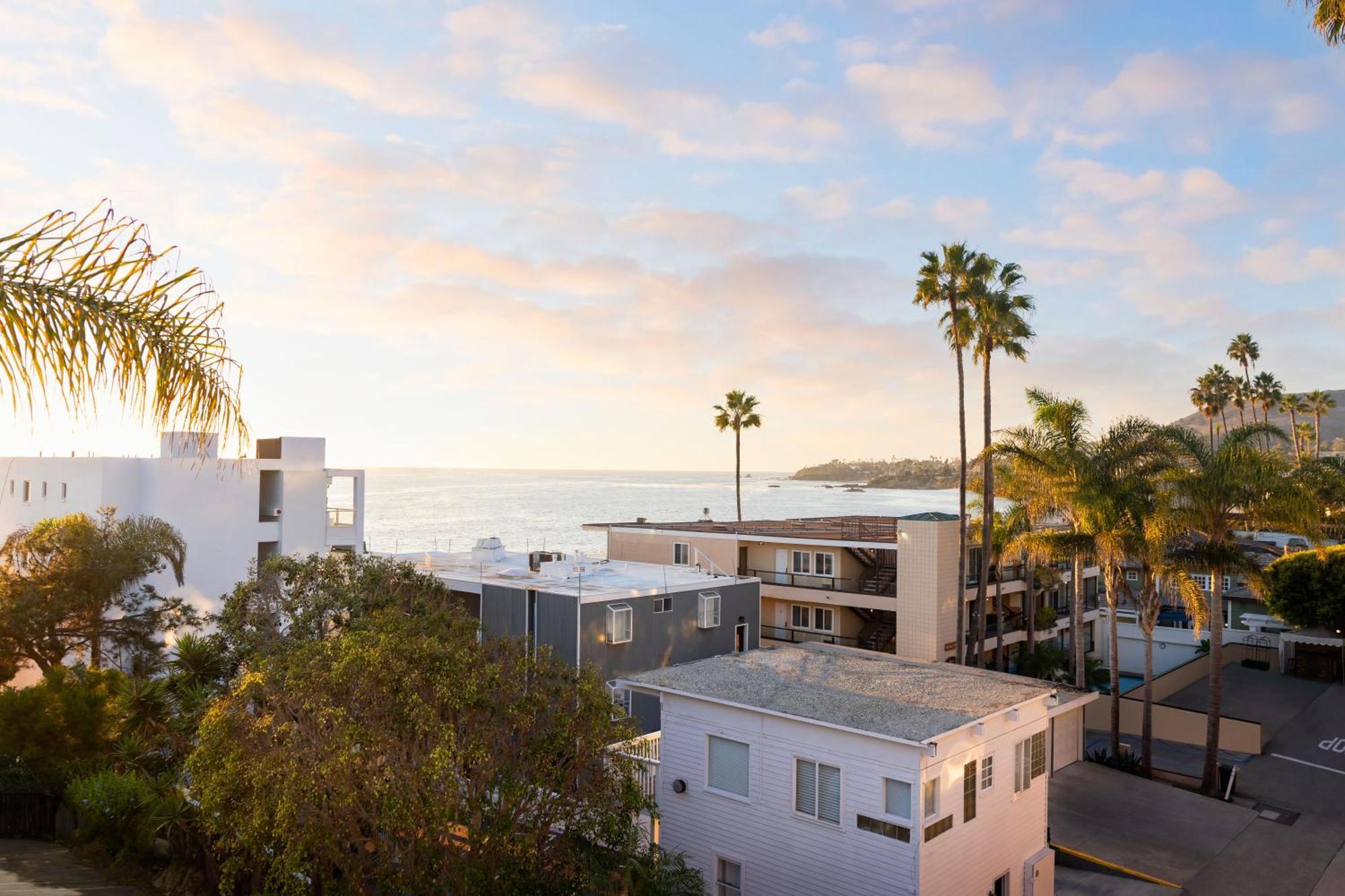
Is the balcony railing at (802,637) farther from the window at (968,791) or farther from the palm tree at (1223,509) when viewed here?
the window at (968,791)

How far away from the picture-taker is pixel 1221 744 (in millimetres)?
31953

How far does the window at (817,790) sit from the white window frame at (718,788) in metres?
1.06

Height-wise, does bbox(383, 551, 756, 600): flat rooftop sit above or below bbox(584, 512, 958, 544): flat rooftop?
below

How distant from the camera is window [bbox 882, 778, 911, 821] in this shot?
15680 millimetres

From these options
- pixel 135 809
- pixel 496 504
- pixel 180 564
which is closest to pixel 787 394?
pixel 180 564

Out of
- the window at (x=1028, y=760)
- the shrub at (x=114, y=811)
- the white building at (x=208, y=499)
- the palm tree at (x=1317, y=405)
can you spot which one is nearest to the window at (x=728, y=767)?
the window at (x=1028, y=760)

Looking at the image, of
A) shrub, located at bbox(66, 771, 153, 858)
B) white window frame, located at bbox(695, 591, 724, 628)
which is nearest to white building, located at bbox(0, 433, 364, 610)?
white window frame, located at bbox(695, 591, 724, 628)

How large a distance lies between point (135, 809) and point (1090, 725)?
106 ft

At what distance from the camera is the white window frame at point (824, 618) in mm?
40116

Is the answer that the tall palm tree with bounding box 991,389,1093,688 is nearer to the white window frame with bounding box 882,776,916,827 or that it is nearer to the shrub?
the white window frame with bounding box 882,776,916,827

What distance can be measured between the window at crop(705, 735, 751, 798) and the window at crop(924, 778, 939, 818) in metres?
3.76

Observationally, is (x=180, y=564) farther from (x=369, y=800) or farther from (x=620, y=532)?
(x=369, y=800)

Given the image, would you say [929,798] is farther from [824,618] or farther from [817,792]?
[824,618]

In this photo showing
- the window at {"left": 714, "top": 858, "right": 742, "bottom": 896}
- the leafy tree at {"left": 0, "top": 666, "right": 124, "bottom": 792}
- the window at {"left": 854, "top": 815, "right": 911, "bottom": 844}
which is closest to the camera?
the window at {"left": 854, "top": 815, "right": 911, "bottom": 844}
